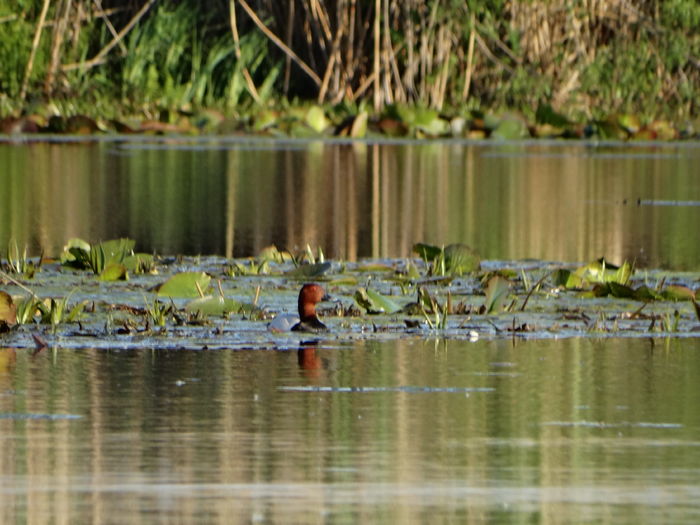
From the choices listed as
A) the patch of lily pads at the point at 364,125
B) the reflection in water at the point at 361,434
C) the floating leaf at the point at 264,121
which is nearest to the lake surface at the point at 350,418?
the reflection in water at the point at 361,434

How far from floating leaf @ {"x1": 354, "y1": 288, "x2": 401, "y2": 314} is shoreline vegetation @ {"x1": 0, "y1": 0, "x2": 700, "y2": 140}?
11.5 metres

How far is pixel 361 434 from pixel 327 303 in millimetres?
2143

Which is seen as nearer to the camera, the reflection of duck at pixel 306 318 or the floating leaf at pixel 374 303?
the reflection of duck at pixel 306 318

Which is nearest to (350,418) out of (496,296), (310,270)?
(496,296)

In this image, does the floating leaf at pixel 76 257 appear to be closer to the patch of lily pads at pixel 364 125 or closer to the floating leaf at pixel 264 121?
the patch of lily pads at pixel 364 125

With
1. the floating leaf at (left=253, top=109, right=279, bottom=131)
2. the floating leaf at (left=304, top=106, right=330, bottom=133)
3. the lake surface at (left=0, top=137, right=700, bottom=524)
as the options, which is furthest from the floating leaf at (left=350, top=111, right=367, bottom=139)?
the lake surface at (left=0, top=137, right=700, bottom=524)

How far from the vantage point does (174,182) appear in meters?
13.1

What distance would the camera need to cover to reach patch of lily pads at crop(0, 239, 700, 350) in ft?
18.8

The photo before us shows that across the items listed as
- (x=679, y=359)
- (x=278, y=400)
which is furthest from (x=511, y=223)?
(x=278, y=400)

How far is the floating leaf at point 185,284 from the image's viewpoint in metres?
6.45

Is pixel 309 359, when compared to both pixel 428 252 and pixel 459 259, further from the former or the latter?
pixel 428 252

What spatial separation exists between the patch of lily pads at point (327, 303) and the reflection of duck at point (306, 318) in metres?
0.05

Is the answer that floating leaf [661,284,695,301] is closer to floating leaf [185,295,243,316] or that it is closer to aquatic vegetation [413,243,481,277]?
aquatic vegetation [413,243,481,277]

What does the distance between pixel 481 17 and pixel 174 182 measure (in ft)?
21.4
